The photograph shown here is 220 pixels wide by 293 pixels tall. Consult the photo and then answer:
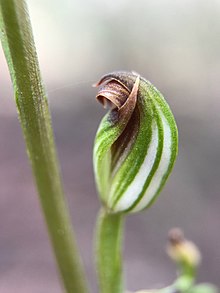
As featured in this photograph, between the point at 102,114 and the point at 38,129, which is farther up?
the point at 102,114

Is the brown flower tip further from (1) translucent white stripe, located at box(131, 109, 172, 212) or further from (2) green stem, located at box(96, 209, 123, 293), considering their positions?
(2) green stem, located at box(96, 209, 123, 293)

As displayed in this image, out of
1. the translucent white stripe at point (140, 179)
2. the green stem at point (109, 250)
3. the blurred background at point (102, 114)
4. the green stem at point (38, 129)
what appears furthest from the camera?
the blurred background at point (102, 114)

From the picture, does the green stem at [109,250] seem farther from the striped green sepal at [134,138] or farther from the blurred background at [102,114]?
the blurred background at [102,114]

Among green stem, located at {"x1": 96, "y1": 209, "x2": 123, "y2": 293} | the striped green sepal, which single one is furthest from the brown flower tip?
green stem, located at {"x1": 96, "y1": 209, "x2": 123, "y2": 293}

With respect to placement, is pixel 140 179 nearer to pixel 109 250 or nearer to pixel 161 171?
pixel 161 171

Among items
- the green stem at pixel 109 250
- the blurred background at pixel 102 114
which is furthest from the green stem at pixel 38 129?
the blurred background at pixel 102 114

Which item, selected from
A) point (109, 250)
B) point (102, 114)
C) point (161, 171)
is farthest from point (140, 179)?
point (102, 114)
